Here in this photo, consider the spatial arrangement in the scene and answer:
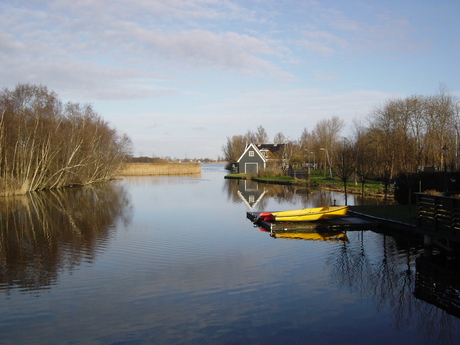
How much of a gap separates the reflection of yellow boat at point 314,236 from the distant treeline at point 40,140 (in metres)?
23.7

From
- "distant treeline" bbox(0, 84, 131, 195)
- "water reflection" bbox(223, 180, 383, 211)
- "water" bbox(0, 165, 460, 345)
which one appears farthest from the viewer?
"distant treeline" bbox(0, 84, 131, 195)

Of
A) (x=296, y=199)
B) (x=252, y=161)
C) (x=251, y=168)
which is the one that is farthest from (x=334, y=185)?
(x=251, y=168)

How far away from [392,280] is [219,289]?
4386mm

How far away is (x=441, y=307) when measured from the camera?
855cm

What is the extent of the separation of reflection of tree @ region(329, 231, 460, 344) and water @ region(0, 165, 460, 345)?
0.09 feet

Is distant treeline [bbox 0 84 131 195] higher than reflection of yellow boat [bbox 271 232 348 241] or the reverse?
higher

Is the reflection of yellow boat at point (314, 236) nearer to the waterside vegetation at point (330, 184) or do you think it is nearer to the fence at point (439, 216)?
the fence at point (439, 216)

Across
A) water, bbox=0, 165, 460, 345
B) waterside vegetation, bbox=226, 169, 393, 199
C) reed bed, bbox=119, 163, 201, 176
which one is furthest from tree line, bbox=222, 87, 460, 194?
reed bed, bbox=119, 163, 201, 176

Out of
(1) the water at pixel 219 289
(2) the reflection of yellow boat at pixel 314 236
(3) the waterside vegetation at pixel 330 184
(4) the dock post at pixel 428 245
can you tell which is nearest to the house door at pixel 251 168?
(3) the waterside vegetation at pixel 330 184

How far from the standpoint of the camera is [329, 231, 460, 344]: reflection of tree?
7691 millimetres

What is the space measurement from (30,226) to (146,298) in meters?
11.8

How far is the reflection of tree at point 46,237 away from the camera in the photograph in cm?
1090

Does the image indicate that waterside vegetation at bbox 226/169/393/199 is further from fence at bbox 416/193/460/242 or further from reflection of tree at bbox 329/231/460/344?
fence at bbox 416/193/460/242

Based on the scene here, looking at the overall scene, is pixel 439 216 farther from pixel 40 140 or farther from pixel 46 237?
pixel 40 140
